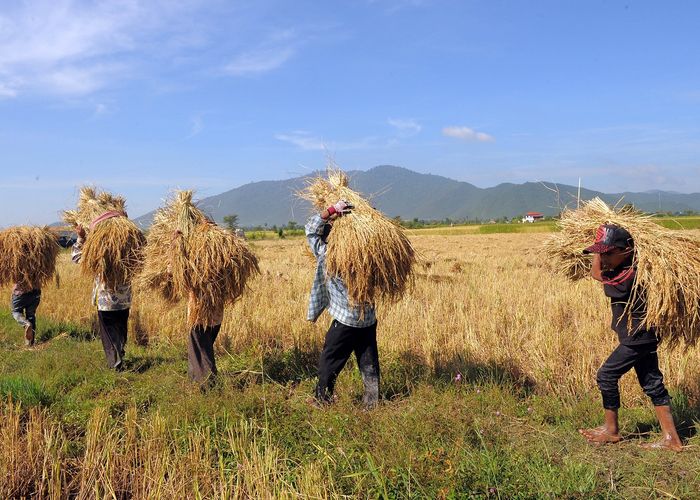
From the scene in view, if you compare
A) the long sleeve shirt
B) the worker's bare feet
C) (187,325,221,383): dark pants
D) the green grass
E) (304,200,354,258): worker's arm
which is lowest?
the worker's bare feet

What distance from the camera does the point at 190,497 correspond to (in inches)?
129

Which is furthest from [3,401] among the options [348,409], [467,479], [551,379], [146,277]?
[551,379]

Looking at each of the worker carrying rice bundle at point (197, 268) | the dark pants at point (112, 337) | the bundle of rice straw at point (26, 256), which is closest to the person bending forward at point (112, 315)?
the dark pants at point (112, 337)

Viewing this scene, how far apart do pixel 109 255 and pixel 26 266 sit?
9.53 ft

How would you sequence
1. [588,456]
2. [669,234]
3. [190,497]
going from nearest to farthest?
1. [190,497]
2. [588,456]
3. [669,234]

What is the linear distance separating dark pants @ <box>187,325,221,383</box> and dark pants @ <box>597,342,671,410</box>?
3690mm

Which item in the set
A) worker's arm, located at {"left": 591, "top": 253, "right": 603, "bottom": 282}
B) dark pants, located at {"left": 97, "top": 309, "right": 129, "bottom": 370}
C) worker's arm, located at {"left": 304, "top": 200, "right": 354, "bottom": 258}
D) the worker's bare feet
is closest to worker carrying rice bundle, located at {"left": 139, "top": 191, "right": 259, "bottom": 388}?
worker's arm, located at {"left": 304, "top": 200, "right": 354, "bottom": 258}

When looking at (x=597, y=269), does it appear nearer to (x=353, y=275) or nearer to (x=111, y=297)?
(x=353, y=275)

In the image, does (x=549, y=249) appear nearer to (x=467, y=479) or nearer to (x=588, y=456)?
(x=588, y=456)

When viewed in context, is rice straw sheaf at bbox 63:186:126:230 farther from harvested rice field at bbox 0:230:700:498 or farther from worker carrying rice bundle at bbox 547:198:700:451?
worker carrying rice bundle at bbox 547:198:700:451

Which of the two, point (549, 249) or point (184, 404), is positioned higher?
point (549, 249)

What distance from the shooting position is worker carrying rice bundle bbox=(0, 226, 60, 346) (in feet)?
26.3

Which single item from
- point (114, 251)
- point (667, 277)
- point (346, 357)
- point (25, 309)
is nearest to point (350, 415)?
point (346, 357)

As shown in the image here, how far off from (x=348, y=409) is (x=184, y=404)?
1407mm
